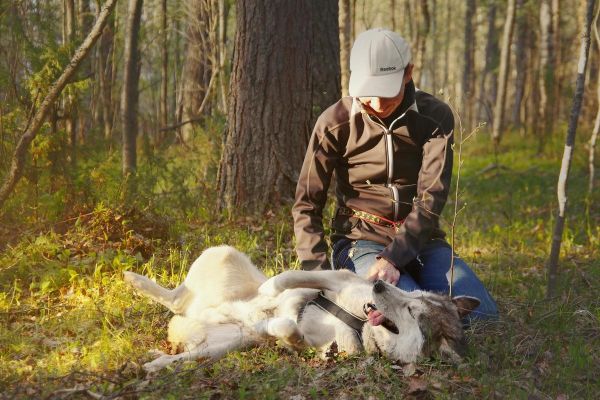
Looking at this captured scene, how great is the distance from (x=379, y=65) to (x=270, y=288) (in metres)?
1.59

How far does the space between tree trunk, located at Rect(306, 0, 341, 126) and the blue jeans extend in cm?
227

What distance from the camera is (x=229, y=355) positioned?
3.63 m

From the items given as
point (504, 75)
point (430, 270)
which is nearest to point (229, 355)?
point (430, 270)

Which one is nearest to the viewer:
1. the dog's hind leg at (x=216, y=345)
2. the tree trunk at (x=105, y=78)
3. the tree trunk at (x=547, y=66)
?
the dog's hind leg at (x=216, y=345)

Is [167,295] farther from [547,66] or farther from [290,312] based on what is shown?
[547,66]

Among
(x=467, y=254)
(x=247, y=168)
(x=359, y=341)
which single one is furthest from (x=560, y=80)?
(x=359, y=341)

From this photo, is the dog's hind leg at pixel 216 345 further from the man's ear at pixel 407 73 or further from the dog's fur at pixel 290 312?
the man's ear at pixel 407 73

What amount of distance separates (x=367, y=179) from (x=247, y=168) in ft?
7.18

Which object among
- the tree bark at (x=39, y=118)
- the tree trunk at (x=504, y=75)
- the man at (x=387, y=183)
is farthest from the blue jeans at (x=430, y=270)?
the tree trunk at (x=504, y=75)

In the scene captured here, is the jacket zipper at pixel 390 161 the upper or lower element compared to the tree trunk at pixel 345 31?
lower

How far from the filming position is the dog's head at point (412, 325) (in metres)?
3.49

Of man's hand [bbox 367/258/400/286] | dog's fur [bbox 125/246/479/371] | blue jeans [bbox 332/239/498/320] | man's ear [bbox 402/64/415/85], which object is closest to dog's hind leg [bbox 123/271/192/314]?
dog's fur [bbox 125/246/479/371]

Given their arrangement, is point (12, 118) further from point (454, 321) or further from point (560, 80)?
point (560, 80)

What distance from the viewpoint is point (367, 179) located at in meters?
4.39
